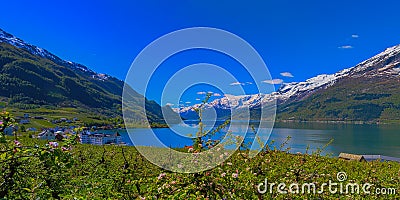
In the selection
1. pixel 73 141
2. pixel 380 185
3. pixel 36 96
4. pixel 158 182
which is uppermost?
pixel 36 96

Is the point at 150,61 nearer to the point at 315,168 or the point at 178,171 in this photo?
the point at 178,171

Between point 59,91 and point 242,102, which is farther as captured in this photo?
point 59,91

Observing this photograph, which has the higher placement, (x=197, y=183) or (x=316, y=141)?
(x=197, y=183)

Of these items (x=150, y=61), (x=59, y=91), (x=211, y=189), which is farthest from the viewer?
(x=59, y=91)

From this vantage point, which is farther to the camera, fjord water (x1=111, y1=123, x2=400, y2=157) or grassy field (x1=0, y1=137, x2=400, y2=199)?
fjord water (x1=111, y1=123, x2=400, y2=157)

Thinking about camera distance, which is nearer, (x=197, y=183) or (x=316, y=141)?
(x=197, y=183)

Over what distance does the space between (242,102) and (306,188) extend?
10.3ft

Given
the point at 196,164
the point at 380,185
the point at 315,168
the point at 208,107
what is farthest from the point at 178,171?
the point at 380,185

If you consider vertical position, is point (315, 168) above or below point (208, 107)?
below

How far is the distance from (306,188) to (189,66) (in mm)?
4419

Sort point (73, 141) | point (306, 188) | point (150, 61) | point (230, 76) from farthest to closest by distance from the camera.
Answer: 1. point (306, 188)
2. point (230, 76)
3. point (150, 61)
4. point (73, 141)

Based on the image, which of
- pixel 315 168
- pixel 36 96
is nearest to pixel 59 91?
pixel 36 96

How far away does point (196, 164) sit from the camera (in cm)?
501

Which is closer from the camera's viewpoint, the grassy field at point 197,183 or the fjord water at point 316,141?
the grassy field at point 197,183
